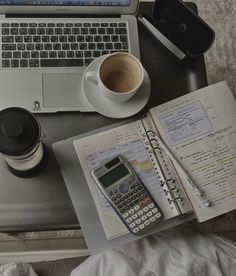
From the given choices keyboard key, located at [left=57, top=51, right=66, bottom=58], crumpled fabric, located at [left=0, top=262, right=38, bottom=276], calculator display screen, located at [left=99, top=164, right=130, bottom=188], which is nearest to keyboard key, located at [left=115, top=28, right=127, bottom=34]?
keyboard key, located at [left=57, top=51, right=66, bottom=58]

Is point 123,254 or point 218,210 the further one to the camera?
point 123,254

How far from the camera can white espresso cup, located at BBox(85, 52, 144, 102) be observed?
Result: 0.70m

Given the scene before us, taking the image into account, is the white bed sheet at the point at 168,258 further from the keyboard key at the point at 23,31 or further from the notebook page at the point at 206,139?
the keyboard key at the point at 23,31

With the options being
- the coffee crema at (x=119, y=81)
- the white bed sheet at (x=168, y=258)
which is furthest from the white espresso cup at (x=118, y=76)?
the white bed sheet at (x=168, y=258)

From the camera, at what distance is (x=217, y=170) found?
2.32 ft

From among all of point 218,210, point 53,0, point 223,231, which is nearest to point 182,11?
point 53,0

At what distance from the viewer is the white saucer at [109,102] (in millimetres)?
726

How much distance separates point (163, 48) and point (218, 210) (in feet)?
1.02

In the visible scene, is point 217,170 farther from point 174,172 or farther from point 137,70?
point 137,70

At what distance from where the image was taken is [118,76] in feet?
2.39

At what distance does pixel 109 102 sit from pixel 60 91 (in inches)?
3.4

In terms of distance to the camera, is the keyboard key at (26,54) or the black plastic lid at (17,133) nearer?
the black plastic lid at (17,133)

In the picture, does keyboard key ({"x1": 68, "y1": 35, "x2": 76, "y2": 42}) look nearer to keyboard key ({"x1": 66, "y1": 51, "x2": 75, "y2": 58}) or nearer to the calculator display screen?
keyboard key ({"x1": 66, "y1": 51, "x2": 75, "y2": 58})

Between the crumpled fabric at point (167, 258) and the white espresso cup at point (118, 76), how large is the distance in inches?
10.9
